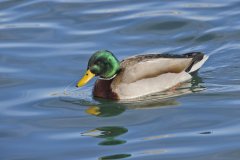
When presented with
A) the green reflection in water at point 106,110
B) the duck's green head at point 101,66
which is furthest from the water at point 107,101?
the duck's green head at point 101,66

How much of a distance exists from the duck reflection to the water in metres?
0.01

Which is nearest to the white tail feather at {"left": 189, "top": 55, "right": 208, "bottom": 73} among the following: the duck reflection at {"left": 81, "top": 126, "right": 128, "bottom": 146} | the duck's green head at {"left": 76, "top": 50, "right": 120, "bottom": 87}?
the duck's green head at {"left": 76, "top": 50, "right": 120, "bottom": 87}

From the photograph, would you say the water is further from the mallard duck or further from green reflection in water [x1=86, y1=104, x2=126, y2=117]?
the mallard duck

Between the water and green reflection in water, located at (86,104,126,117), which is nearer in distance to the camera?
the water

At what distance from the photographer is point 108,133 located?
9.80m

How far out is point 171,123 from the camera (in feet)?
32.9

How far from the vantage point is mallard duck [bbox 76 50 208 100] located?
11.6 meters

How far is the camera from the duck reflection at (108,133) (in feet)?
30.8

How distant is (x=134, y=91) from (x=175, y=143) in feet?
8.32

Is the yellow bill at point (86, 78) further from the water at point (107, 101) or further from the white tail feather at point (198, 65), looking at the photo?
the white tail feather at point (198, 65)

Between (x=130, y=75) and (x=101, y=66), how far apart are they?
421 mm

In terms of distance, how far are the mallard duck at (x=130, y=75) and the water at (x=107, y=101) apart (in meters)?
0.23

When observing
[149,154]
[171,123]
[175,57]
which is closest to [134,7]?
[175,57]

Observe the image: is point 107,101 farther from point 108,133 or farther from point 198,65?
point 108,133
